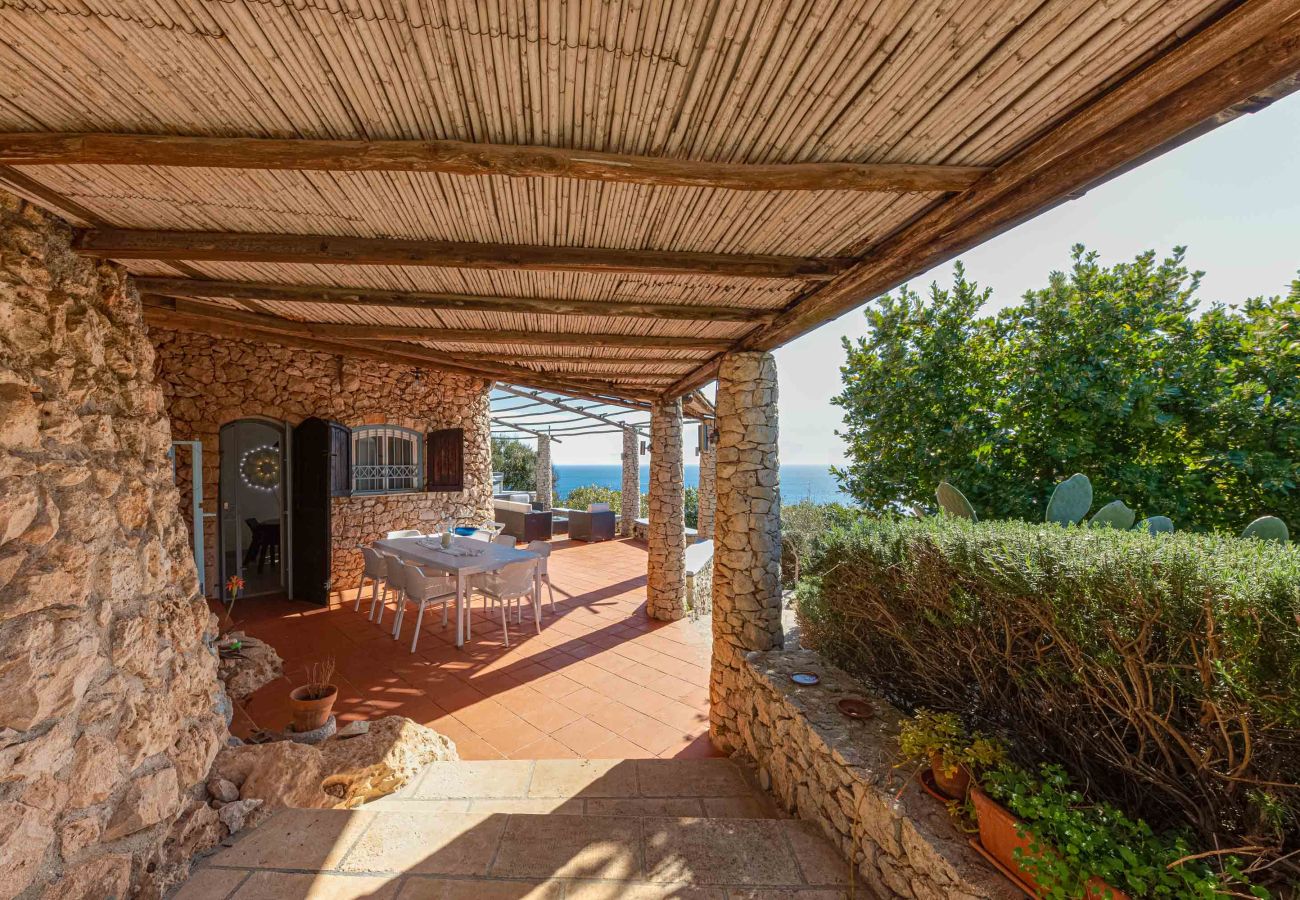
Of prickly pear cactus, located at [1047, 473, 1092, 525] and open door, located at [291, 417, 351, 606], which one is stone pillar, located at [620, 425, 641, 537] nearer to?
open door, located at [291, 417, 351, 606]

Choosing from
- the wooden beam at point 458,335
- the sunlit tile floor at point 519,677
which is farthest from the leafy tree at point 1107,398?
the sunlit tile floor at point 519,677

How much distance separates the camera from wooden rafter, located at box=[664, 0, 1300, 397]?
1012mm

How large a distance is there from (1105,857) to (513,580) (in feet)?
14.6

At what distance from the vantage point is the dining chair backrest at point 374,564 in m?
5.24

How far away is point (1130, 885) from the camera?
1.28 metres

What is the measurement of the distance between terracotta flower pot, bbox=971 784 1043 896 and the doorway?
23.6 ft

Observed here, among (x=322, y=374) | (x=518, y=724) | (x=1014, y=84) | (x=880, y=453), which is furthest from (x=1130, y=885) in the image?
(x=322, y=374)

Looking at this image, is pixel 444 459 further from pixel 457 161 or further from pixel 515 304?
pixel 457 161

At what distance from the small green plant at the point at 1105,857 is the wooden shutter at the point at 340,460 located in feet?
21.4

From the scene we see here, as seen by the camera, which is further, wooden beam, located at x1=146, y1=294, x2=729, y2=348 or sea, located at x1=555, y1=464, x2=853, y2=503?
sea, located at x1=555, y1=464, x2=853, y2=503

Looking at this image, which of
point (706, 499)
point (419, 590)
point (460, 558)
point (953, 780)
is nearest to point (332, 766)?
point (419, 590)

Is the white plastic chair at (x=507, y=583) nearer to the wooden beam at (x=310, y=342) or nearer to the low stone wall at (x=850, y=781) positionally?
the wooden beam at (x=310, y=342)

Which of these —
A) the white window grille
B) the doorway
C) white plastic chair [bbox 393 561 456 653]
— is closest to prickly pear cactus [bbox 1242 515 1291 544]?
white plastic chair [bbox 393 561 456 653]

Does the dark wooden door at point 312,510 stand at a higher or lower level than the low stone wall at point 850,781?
higher
